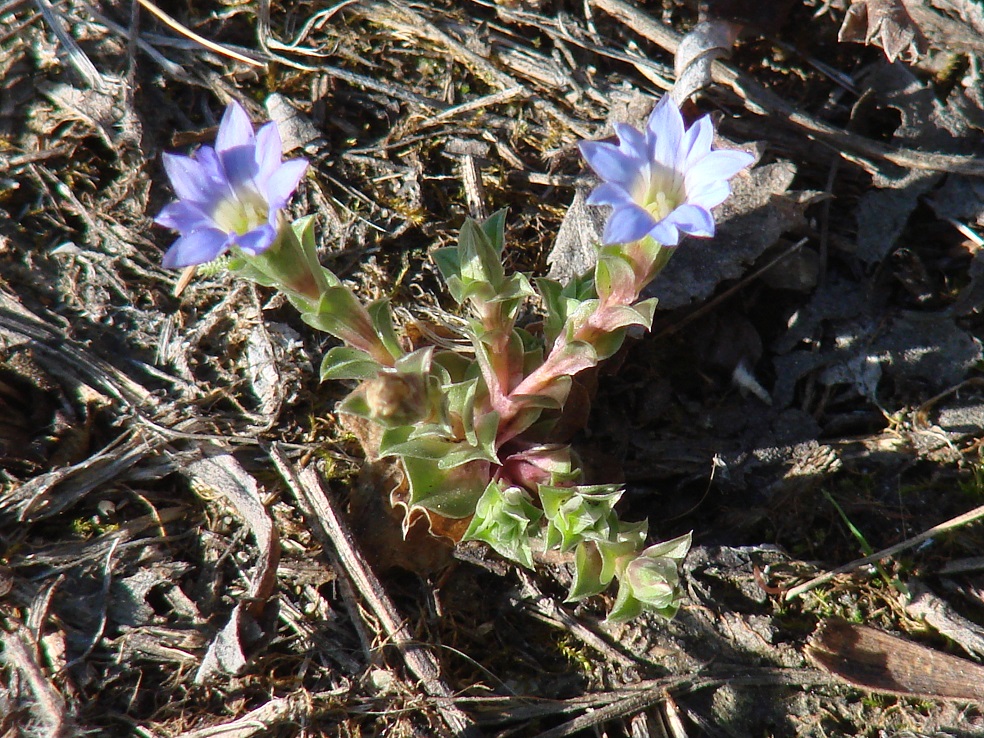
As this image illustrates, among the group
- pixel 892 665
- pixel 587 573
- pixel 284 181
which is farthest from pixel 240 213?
pixel 892 665

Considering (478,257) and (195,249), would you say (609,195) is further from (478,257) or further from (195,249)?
(195,249)

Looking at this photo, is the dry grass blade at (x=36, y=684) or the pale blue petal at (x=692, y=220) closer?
the pale blue petal at (x=692, y=220)

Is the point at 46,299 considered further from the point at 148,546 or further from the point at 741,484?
the point at 741,484

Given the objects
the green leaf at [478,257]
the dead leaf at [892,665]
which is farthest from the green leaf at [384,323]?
the dead leaf at [892,665]

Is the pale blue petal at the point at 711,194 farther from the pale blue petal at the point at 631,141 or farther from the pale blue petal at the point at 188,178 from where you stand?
the pale blue petal at the point at 188,178

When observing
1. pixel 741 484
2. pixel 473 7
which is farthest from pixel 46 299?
pixel 741 484

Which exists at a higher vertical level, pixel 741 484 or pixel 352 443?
pixel 741 484
